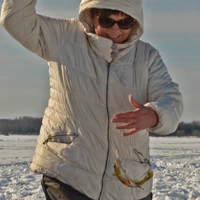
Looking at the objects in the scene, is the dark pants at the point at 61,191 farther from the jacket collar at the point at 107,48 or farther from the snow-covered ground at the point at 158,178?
the snow-covered ground at the point at 158,178

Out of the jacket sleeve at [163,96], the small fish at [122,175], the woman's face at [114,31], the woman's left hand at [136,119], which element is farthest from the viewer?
the woman's face at [114,31]

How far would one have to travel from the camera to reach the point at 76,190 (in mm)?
2592

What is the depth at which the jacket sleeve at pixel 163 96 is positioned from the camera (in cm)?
249

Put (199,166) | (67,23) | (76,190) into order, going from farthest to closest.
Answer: (199,166), (67,23), (76,190)

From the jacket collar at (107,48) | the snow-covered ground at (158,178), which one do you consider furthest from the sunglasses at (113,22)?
the snow-covered ground at (158,178)

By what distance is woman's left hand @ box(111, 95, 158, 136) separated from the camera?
7.52 feet

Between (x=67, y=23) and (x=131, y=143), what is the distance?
3.39ft

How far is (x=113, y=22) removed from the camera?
8.86ft

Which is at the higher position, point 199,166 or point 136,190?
point 136,190

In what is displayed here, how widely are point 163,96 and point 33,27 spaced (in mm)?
1057

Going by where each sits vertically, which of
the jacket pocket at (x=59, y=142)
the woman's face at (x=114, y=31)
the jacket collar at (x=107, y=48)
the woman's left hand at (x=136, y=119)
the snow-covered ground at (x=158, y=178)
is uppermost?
the woman's face at (x=114, y=31)

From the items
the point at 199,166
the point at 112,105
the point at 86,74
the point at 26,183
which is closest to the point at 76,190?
the point at 112,105

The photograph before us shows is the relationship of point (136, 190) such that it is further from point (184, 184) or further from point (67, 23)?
point (184, 184)

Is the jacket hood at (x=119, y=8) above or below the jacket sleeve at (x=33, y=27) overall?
above
